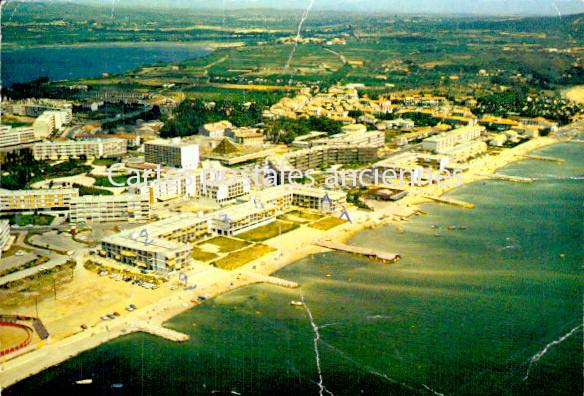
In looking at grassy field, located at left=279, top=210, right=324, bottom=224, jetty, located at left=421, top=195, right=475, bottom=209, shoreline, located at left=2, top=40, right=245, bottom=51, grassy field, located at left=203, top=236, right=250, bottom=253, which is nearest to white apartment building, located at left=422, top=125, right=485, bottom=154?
jetty, located at left=421, top=195, right=475, bottom=209

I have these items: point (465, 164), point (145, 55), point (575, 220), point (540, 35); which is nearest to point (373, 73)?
point (540, 35)

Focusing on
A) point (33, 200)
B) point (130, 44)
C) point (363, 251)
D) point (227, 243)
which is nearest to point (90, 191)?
point (33, 200)

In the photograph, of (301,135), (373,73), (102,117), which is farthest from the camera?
(373,73)

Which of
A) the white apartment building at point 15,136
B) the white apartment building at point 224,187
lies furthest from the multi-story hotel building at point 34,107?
the white apartment building at point 224,187

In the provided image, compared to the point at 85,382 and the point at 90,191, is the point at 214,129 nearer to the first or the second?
the point at 90,191

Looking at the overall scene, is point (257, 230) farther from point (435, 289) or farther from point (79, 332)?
point (79, 332)

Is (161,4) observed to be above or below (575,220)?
above
